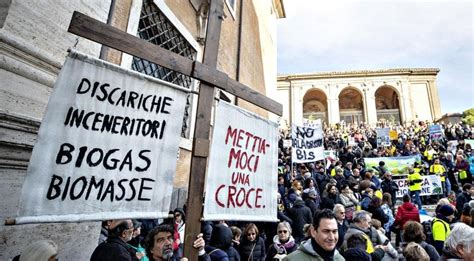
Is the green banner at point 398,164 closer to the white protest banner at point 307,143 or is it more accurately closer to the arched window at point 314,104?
the white protest banner at point 307,143

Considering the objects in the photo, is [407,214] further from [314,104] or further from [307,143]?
[314,104]

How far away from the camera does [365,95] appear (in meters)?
36.4

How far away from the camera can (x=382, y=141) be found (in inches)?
677

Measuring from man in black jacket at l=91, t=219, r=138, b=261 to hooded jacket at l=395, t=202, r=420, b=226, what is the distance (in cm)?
471

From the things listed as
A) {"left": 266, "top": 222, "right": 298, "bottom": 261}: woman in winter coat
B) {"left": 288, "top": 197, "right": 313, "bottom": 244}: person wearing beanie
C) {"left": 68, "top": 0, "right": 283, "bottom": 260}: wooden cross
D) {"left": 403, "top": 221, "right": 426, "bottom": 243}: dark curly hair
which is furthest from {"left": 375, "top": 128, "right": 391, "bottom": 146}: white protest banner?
{"left": 68, "top": 0, "right": 283, "bottom": 260}: wooden cross

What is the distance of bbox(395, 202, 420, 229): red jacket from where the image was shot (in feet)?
16.7

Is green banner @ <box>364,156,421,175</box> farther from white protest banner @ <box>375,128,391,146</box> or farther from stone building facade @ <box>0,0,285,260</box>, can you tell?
stone building facade @ <box>0,0,285,260</box>

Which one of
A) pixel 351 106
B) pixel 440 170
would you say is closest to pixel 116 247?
pixel 440 170

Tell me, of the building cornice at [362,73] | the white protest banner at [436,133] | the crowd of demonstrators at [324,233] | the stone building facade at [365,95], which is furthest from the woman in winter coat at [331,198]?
the building cornice at [362,73]

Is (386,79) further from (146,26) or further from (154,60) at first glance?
(154,60)

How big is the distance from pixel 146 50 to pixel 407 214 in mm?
5231

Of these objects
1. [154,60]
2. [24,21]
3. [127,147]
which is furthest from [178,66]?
[24,21]

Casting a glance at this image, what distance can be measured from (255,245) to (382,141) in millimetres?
15638

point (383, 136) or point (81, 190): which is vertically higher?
point (383, 136)
